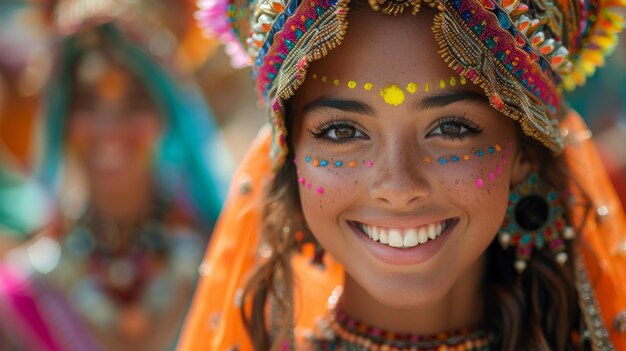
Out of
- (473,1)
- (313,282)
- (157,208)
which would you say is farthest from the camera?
(157,208)

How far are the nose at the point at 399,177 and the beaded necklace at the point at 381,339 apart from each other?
39cm

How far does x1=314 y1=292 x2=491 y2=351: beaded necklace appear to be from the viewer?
229 cm

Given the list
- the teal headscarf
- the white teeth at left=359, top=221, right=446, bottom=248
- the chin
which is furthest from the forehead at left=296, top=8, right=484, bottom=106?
the teal headscarf

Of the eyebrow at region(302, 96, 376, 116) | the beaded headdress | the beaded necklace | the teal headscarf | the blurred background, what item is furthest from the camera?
the teal headscarf

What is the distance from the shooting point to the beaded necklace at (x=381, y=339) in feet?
7.52

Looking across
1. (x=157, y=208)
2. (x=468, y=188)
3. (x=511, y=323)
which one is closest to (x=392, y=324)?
(x=511, y=323)

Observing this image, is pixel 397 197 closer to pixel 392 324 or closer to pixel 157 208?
pixel 392 324

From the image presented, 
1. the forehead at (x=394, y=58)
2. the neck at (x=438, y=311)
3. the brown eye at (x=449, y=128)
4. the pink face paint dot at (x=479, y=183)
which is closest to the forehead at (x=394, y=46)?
the forehead at (x=394, y=58)

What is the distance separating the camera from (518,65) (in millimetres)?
2051

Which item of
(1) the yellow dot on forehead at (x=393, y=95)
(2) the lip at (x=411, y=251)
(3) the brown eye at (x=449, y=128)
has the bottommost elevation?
(2) the lip at (x=411, y=251)

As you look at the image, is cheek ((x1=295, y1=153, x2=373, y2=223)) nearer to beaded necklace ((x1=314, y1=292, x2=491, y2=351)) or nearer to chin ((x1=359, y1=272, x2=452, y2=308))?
→ chin ((x1=359, y1=272, x2=452, y2=308))

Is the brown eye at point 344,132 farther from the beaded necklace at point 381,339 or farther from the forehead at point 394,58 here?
the beaded necklace at point 381,339

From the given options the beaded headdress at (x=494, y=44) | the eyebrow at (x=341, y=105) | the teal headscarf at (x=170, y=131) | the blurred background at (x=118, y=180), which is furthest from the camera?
the teal headscarf at (x=170, y=131)

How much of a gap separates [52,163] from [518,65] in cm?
261
